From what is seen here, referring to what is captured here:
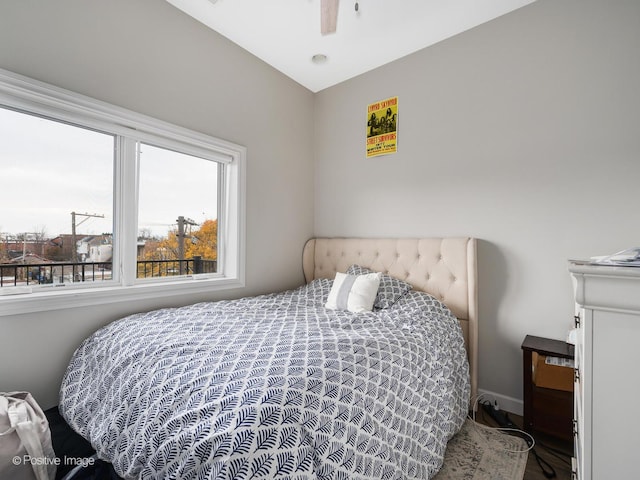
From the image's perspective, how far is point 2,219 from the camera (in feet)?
5.09

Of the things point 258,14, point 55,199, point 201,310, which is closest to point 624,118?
point 258,14

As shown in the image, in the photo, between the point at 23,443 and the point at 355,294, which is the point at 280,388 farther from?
the point at 355,294

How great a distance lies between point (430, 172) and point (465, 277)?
0.89 m

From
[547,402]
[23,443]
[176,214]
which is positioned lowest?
[547,402]

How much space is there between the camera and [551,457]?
5.38 feet

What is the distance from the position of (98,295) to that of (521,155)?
2.81 m

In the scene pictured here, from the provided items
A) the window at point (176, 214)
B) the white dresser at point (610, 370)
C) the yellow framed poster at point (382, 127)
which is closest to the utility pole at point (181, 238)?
the window at point (176, 214)

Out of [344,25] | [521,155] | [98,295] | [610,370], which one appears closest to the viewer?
[610,370]

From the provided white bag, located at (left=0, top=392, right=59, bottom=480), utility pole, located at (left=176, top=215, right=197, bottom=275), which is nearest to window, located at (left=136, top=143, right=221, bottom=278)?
utility pole, located at (left=176, top=215, right=197, bottom=275)

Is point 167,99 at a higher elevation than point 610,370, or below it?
higher

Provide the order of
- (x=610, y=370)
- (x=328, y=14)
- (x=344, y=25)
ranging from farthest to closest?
1. (x=344, y=25)
2. (x=328, y=14)
3. (x=610, y=370)

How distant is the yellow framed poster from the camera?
267 centimetres

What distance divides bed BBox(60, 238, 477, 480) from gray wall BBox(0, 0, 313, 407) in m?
0.19

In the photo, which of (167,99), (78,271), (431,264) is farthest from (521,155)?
(78,271)
